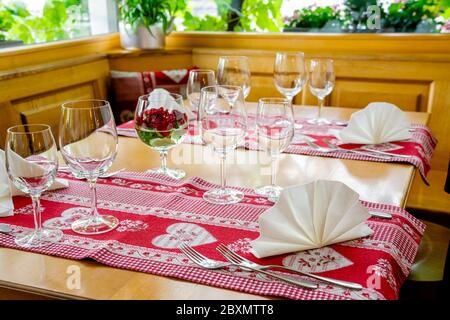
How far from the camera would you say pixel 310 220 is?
94 centimetres

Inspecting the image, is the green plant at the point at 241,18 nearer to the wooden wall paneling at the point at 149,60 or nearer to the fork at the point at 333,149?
the wooden wall paneling at the point at 149,60

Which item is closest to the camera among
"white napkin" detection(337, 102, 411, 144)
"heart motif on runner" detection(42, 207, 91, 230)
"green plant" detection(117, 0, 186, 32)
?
"heart motif on runner" detection(42, 207, 91, 230)

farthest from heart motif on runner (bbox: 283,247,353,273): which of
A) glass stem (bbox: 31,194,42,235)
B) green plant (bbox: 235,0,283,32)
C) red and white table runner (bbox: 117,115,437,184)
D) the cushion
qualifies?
green plant (bbox: 235,0,283,32)

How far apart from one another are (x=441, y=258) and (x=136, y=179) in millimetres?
974

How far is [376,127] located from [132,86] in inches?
61.3

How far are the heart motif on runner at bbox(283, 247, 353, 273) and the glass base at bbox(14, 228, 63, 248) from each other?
44 centimetres

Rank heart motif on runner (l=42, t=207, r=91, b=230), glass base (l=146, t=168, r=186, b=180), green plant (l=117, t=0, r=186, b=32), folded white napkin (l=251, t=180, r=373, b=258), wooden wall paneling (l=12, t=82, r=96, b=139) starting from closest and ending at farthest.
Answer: folded white napkin (l=251, t=180, r=373, b=258) < heart motif on runner (l=42, t=207, r=91, b=230) < glass base (l=146, t=168, r=186, b=180) < wooden wall paneling (l=12, t=82, r=96, b=139) < green plant (l=117, t=0, r=186, b=32)

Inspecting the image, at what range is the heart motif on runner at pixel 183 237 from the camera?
0.94 metres

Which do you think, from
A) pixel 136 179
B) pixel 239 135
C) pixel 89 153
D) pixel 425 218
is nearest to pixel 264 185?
pixel 239 135

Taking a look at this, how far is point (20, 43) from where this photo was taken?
2.46m

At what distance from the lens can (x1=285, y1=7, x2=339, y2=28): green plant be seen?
2939 millimetres

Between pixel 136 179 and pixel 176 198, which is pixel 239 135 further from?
pixel 136 179

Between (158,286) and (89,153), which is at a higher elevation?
(89,153)

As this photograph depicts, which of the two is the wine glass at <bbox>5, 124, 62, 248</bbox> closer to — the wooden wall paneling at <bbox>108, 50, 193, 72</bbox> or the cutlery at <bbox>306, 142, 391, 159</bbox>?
the cutlery at <bbox>306, 142, 391, 159</bbox>
